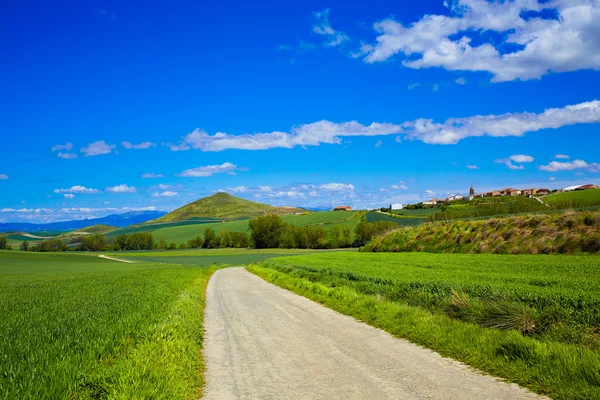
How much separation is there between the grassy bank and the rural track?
721 inches

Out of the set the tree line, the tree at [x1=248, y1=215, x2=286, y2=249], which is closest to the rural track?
the tree line

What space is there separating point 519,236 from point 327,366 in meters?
26.4

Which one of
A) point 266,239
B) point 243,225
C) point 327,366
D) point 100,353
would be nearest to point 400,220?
point 266,239

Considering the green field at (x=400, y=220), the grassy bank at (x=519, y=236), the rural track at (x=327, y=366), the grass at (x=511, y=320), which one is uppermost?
the green field at (x=400, y=220)

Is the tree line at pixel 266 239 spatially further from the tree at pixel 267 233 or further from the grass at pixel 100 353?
the grass at pixel 100 353

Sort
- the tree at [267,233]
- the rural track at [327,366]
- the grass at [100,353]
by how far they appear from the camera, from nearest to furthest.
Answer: the grass at [100,353] < the rural track at [327,366] < the tree at [267,233]

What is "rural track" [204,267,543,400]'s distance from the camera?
716 centimetres

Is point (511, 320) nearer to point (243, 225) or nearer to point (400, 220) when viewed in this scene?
point (400, 220)

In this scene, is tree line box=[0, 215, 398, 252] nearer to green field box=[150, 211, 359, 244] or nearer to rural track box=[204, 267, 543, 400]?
green field box=[150, 211, 359, 244]

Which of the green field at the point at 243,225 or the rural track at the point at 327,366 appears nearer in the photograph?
the rural track at the point at 327,366

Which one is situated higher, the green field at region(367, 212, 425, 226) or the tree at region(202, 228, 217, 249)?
the green field at region(367, 212, 425, 226)

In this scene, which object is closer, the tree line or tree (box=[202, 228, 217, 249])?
the tree line

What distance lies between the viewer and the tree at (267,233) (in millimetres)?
135375

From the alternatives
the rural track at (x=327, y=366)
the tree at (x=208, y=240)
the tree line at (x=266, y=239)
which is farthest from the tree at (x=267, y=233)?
the rural track at (x=327, y=366)
